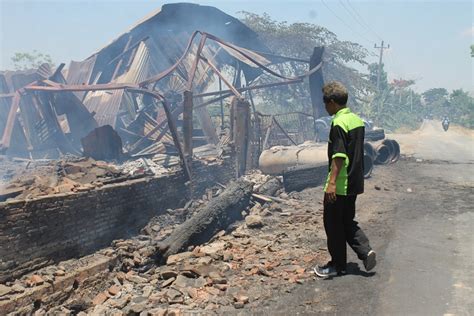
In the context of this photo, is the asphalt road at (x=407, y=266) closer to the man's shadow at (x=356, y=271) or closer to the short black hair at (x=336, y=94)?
the man's shadow at (x=356, y=271)

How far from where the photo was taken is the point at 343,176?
151 inches

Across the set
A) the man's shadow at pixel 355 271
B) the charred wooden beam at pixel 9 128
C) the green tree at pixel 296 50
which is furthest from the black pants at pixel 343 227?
the green tree at pixel 296 50

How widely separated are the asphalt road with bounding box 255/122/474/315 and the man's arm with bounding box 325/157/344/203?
95 centimetres

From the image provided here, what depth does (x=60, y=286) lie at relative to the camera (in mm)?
5535

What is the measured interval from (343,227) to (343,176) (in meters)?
0.56

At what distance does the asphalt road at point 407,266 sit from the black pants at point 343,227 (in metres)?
0.37

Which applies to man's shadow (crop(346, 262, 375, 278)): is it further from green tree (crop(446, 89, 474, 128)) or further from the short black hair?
green tree (crop(446, 89, 474, 128))

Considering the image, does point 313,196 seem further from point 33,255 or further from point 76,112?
point 76,112

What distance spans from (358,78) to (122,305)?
3178 cm

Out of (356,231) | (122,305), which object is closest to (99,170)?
(122,305)

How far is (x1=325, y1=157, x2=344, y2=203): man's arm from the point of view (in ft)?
12.4

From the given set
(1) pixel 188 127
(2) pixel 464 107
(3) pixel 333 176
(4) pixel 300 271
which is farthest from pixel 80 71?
(2) pixel 464 107

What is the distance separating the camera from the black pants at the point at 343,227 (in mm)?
3926

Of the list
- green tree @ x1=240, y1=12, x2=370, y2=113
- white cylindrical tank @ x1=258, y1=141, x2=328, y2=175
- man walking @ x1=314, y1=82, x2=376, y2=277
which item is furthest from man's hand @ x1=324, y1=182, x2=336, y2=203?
green tree @ x1=240, y1=12, x2=370, y2=113
